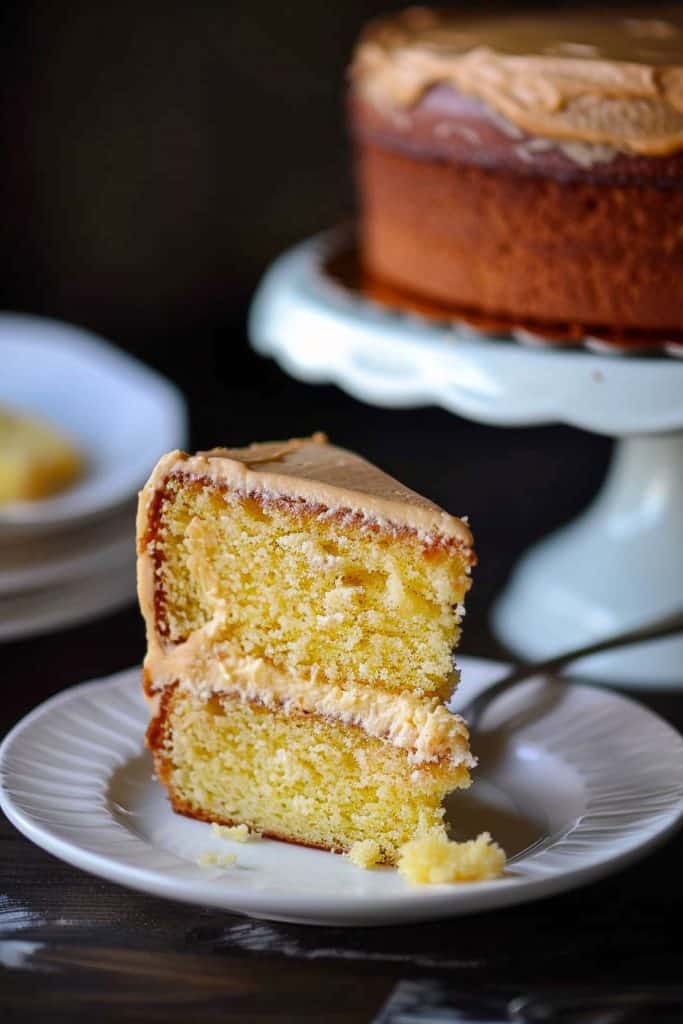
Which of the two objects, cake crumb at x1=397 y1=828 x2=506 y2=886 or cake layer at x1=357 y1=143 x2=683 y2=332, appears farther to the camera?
cake layer at x1=357 y1=143 x2=683 y2=332

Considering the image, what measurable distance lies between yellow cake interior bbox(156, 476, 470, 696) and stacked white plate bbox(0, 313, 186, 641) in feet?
1.80

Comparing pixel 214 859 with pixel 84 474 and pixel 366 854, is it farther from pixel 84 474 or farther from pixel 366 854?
pixel 84 474

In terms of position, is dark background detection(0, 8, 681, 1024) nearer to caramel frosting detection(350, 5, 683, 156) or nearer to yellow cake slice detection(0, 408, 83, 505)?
yellow cake slice detection(0, 408, 83, 505)

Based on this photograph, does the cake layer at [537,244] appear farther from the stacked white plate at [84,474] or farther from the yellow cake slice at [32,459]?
the yellow cake slice at [32,459]

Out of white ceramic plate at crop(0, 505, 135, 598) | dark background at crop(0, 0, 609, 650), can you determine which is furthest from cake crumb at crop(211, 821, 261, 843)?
dark background at crop(0, 0, 609, 650)

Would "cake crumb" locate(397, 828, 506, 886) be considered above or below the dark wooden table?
above

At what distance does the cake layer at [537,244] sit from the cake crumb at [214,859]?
26.7 inches

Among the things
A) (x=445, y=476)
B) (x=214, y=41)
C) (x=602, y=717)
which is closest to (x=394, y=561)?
(x=602, y=717)

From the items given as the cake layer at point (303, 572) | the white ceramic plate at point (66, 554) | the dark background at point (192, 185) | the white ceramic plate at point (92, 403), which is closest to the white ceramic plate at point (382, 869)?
the cake layer at point (303, 572)

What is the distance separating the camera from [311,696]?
3.99 feet

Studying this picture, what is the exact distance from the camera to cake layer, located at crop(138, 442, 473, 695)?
1168 mm

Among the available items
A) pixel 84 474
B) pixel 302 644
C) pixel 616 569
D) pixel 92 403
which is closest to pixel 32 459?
pixel 84 474

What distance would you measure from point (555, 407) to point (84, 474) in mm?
962

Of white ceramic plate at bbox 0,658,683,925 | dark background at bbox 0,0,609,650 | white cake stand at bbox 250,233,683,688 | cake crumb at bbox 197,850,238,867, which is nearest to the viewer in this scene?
white ceramic plate at bbox 0,658,683,925
